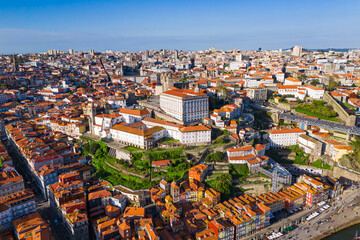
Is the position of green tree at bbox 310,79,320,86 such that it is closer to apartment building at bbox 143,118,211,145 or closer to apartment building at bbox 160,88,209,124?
apartment building at bbox 160,88,209,124

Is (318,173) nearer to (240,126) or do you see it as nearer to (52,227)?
(240,126)

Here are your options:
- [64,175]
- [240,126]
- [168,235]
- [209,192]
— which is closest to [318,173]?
[240,126]

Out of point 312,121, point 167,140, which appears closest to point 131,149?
point 167,140

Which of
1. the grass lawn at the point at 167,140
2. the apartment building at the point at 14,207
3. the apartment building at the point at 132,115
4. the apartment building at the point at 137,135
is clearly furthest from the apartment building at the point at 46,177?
the grass lawn at the point at 167,140

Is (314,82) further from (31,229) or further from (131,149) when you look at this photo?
(31,229)

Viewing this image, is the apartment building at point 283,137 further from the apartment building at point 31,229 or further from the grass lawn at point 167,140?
the apartment building at point 31,229

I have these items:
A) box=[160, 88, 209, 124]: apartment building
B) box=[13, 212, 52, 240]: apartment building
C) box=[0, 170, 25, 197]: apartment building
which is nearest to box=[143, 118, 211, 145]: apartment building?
box=[160, 88, 209, 124]: apartment building

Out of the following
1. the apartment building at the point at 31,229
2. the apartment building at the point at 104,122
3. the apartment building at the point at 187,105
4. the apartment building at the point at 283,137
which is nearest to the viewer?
the apartment building at the point at 31,229

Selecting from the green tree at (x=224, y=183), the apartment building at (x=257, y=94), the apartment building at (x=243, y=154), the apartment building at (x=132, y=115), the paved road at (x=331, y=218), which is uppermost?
the apartment building at (x=257, y=94)

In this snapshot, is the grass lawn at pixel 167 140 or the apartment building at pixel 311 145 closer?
the grass lawn at pixel 167 140
